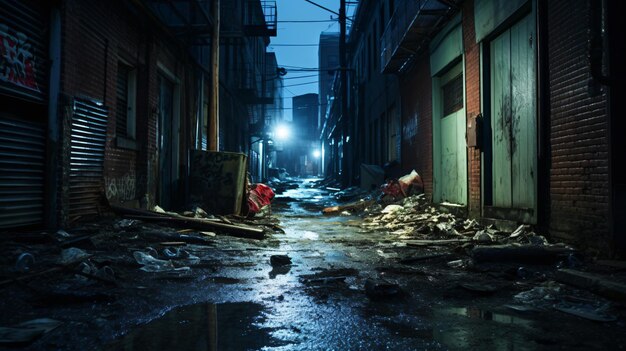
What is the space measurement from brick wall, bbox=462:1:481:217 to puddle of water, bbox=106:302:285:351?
5.98 m

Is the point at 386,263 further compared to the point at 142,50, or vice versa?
the point at 142,50

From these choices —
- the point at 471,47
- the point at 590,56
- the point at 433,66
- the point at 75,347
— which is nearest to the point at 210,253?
the point at 75,347

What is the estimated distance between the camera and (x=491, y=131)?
7473 mm

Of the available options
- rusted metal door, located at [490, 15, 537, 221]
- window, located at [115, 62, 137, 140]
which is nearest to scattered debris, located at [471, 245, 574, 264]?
rusted metal door, located at [490, 15, 537, 221]

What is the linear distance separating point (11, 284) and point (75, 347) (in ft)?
4.57

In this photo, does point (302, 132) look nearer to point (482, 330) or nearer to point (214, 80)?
point (214, 80)

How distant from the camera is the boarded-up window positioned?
357 inches

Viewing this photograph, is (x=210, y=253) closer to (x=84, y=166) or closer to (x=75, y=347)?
(x=84, y=166)

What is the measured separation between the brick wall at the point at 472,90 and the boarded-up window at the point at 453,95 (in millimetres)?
850

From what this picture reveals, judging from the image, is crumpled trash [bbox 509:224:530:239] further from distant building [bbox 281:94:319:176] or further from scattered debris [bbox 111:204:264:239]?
distant building [bbox 281:94:319:176]

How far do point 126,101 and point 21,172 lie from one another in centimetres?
337

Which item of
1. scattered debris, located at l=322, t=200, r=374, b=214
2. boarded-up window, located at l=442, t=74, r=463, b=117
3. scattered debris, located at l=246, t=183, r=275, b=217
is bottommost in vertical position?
scattered debris, located at l=322, t=200, r=374, b=214

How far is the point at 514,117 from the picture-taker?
662 cm

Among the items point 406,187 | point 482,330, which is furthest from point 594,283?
point 406,187
